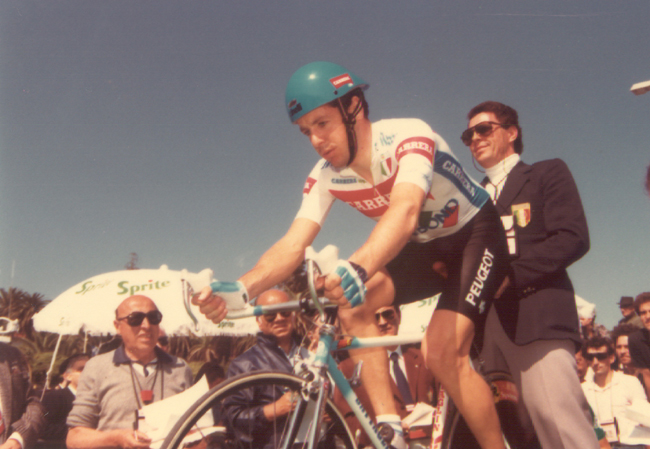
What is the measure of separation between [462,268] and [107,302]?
8.17 meters

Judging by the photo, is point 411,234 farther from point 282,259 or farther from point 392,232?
point 282,259

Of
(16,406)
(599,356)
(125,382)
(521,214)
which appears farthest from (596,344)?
(16,406)

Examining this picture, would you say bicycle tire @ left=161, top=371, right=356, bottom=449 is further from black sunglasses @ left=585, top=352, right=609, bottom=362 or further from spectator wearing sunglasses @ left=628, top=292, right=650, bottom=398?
black sunglasses @ left=585, top=352, right=609, bottom=362

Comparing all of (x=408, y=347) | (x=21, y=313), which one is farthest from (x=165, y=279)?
(x=21, y=313)

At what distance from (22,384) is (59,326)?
423cm

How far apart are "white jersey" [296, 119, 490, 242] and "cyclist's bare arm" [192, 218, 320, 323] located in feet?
0.36

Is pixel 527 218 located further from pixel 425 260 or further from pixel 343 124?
pixel 343 124

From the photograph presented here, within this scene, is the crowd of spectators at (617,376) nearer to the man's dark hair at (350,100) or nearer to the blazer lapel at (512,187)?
the blazer lapel at (512,187)

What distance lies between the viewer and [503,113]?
157 inches

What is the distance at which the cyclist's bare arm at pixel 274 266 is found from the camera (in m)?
2.37

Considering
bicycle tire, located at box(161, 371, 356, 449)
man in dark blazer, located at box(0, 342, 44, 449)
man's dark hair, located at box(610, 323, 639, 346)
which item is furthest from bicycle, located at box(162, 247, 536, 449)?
man's dark hair, located at box(610, 323, 639, 346)

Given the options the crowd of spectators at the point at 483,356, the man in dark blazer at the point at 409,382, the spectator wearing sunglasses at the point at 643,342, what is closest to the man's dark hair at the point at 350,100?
the crowd of spectators at the point at 483,356

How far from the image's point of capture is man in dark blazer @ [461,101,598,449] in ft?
9.80

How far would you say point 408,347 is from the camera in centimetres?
447
